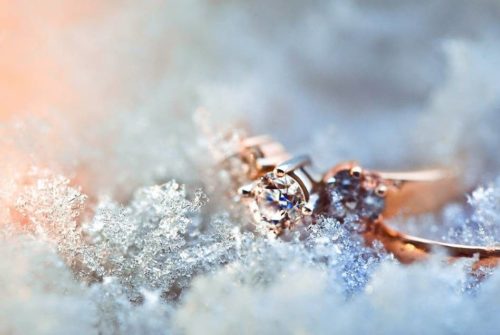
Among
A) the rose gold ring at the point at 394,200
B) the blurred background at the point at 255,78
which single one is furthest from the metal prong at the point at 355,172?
the blurred background at the point at 255,78

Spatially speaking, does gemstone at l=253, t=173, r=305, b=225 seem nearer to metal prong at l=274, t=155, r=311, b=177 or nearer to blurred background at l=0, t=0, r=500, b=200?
metal prong at l=274, t=155, r=311, b=177

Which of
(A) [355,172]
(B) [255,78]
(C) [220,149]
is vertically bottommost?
(A) [355,172]

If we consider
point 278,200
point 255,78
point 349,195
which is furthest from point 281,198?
point 255,78

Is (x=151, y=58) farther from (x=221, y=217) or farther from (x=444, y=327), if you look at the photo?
(x=444, y=327)

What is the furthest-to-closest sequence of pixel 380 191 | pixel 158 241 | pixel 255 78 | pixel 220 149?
1. pixel 255 78
2. pixel 220 149
3. pixel 380 191
4. pixel 158 241

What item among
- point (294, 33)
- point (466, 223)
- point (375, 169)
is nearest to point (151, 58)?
point (294, 33)

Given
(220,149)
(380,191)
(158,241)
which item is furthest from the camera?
(220,149)

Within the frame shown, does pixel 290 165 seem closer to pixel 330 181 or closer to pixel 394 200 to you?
pixel 330 181
